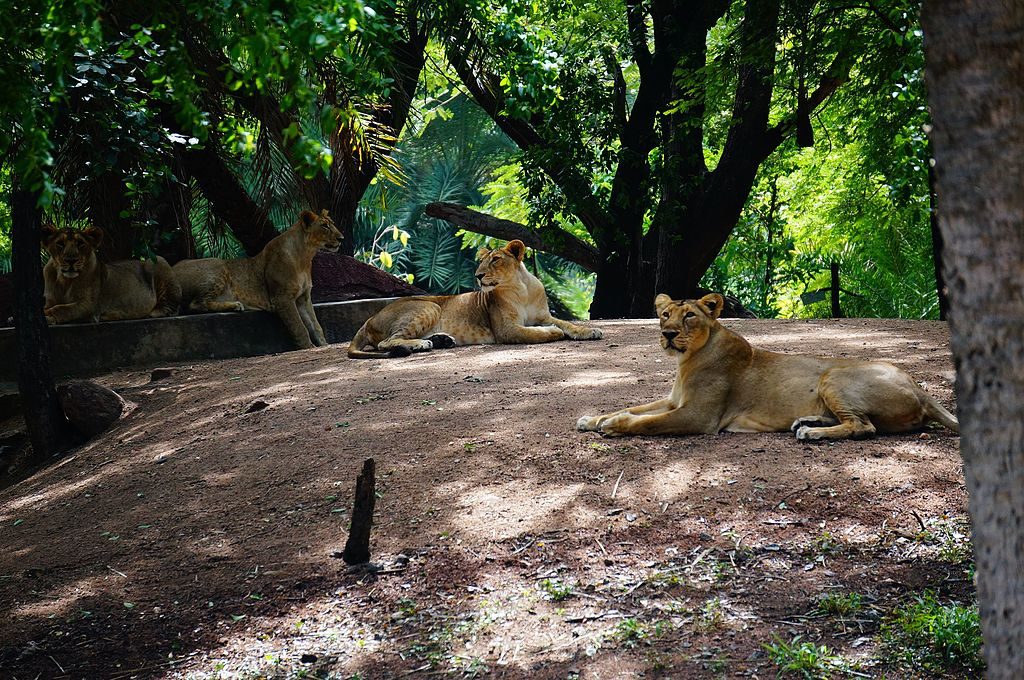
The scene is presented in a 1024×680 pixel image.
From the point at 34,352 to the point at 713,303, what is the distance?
6607 mm

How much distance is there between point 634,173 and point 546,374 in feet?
29.1

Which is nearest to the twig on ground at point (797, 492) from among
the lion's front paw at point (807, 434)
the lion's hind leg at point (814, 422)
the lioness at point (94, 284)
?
the lion's front paw at point (807, 434)

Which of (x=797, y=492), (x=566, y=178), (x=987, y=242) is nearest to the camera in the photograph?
A: (x=987, y=242)

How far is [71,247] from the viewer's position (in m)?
11.3

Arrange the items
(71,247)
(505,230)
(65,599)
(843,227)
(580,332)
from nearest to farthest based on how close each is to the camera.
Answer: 1. (65,599)
2. (580,332)
3. (71,247)
4. (505,230)
5. (843,227)

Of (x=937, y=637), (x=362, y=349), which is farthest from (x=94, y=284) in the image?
(x=937, y=637)

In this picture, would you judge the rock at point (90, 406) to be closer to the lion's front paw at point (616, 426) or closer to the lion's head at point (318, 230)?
the lion's head at point (318, 230)

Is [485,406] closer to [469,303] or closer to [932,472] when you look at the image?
[932,472]

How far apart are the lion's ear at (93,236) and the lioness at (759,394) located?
23.7 ft

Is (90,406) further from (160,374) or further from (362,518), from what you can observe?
(362,518)

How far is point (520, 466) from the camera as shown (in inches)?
239

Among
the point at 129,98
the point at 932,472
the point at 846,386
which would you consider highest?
the point at 129,98

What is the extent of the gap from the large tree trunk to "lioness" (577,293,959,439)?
132 inches

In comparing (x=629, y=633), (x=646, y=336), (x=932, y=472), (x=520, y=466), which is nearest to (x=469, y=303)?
(x=646, y=336)
